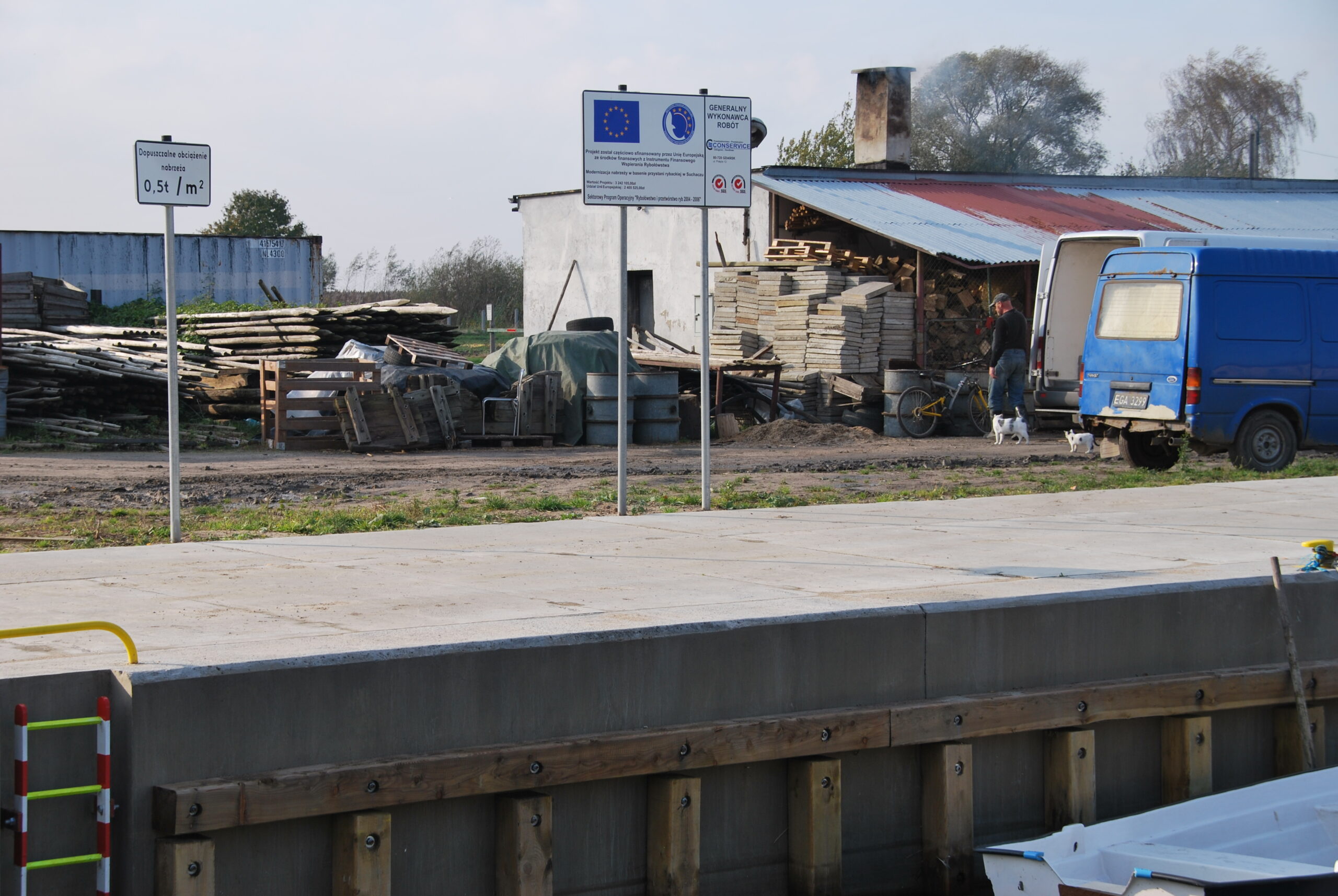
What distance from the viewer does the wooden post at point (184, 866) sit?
4.89 meters

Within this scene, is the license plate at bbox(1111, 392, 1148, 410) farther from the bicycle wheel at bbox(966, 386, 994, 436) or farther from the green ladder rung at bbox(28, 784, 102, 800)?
the green ladder rung at bbox(28, 784, 102, 800)

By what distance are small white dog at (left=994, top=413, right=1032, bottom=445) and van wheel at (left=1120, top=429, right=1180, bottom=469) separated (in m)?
5.16

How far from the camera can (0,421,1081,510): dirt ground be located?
1527 centimetres

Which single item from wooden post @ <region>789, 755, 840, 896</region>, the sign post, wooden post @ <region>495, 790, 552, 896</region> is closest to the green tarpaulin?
the sign post

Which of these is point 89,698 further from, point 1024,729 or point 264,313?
point 264,313

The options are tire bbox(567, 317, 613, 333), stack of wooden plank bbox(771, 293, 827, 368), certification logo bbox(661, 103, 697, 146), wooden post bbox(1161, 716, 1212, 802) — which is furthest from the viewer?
tire bbox(567, 317, 613, 333)

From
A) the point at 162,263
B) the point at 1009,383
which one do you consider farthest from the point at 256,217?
the point at 1009,383

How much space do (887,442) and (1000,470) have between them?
5.94 metres

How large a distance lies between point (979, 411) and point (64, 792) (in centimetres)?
2145

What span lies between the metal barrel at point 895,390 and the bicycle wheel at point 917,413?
78 millimetres

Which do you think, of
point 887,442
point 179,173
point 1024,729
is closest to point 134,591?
point 179,173

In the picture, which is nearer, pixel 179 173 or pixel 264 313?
pixel 179 173

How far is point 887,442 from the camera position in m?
23.5

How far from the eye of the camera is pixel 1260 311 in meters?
15.2
